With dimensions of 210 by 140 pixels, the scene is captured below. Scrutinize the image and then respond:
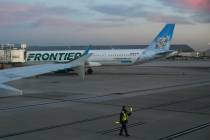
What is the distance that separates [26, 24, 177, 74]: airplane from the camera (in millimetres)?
58562

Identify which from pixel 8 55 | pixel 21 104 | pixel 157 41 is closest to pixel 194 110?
pixel 21 104

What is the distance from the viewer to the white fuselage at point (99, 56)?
58812mm

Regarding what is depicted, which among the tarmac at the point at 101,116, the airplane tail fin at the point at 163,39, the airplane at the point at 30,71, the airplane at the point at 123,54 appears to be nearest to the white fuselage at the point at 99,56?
the airplane at the point at 123,54

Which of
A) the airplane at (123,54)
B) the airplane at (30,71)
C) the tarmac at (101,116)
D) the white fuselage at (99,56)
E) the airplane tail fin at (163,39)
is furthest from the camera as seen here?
the airplane tail fin at (163,39)

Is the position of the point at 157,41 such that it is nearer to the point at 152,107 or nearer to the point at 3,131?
the point at 152,107

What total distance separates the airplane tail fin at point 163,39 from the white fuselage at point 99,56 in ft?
7.25

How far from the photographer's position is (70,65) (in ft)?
62.2

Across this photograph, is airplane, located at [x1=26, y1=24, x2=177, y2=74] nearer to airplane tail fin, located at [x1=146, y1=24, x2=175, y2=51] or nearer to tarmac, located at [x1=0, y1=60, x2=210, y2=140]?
airplane tail fin, located at [x1=146, y1=24, x2=175, y2=51]

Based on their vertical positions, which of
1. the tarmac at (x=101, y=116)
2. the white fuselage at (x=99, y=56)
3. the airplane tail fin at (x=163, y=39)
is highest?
the airplane tail fin at (x=163, y=39)

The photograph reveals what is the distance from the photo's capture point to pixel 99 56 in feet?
197

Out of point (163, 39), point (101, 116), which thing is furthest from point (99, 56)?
point (101, 116)

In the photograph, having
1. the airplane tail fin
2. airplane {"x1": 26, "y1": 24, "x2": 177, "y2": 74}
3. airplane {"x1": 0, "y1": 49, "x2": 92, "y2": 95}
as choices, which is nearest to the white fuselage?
airplane {"x1": 26, "y1": 24, "x2": 177, "y2": 74}

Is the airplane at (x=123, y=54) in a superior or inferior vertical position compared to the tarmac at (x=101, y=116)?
superior

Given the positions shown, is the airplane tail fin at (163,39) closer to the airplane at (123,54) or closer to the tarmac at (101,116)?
the airplane at (123,54)
